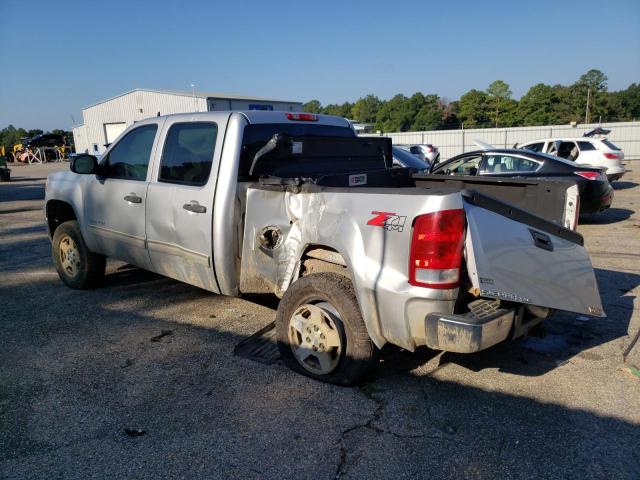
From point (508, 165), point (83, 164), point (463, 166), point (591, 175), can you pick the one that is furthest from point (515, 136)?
point (83, 164)

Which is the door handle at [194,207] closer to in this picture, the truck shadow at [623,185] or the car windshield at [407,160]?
the car windshield at [407,160]

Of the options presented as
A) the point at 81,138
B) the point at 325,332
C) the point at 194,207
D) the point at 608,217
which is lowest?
the point at 608,217

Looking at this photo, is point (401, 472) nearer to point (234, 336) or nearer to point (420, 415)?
point (420, 415)

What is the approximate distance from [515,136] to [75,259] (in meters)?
31.4

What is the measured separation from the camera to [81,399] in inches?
131

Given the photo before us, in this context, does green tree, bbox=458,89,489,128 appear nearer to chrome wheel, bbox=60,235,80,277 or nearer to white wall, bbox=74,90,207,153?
white wall, bbox=74,90,207,153

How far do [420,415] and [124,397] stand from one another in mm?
2032

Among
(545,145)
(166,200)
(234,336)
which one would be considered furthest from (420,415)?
(545,145)

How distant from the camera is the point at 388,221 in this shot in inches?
111

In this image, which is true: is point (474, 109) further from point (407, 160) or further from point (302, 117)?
point (302, 117)

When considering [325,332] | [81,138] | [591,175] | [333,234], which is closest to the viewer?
[333,234]

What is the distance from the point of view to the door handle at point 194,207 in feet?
12.8

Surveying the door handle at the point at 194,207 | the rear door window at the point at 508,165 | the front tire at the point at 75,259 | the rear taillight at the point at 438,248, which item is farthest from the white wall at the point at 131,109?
the rear taillight at the point at 438,248

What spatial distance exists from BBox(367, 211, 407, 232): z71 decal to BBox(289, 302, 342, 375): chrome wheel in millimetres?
734
